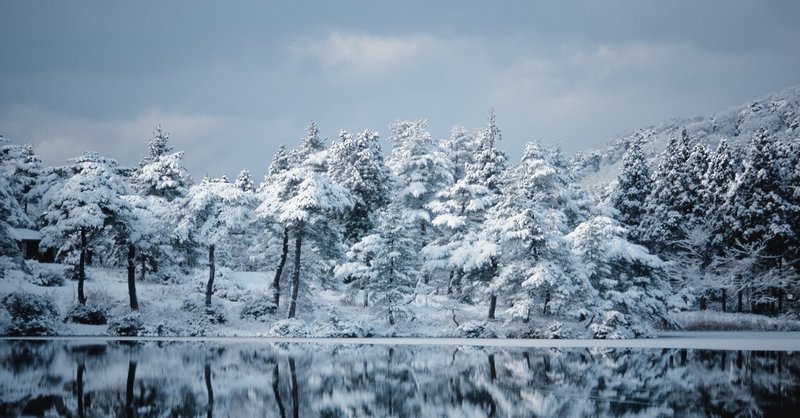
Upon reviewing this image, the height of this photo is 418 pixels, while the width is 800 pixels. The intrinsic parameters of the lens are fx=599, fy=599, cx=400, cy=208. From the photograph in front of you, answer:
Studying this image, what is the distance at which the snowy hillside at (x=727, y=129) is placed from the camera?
142250 mm

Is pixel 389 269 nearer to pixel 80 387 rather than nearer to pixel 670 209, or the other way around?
pixel 80 387

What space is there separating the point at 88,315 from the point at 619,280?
32249 mm

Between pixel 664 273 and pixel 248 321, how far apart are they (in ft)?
88.0

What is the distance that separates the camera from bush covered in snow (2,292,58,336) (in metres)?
31.0

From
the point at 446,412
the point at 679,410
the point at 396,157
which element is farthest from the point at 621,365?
the point at 396,157

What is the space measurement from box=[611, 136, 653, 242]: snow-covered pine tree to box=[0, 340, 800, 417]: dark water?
33299mm

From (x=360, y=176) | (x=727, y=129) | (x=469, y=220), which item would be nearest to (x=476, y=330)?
(x=469, y=220)

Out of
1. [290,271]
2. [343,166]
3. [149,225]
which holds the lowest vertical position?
[290,271]

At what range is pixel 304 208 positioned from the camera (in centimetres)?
3706

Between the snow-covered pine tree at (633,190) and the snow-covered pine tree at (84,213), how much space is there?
138 ft

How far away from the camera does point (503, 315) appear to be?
134 ft

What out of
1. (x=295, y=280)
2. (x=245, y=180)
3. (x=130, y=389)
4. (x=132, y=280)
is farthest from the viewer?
(x=245, y=180)

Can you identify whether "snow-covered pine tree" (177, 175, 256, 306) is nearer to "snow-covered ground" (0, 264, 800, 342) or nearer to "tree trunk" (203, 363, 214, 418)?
"snow-covered ground" (0, 264, 800, 342)

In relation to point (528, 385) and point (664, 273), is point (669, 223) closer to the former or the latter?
point (664, 273)
